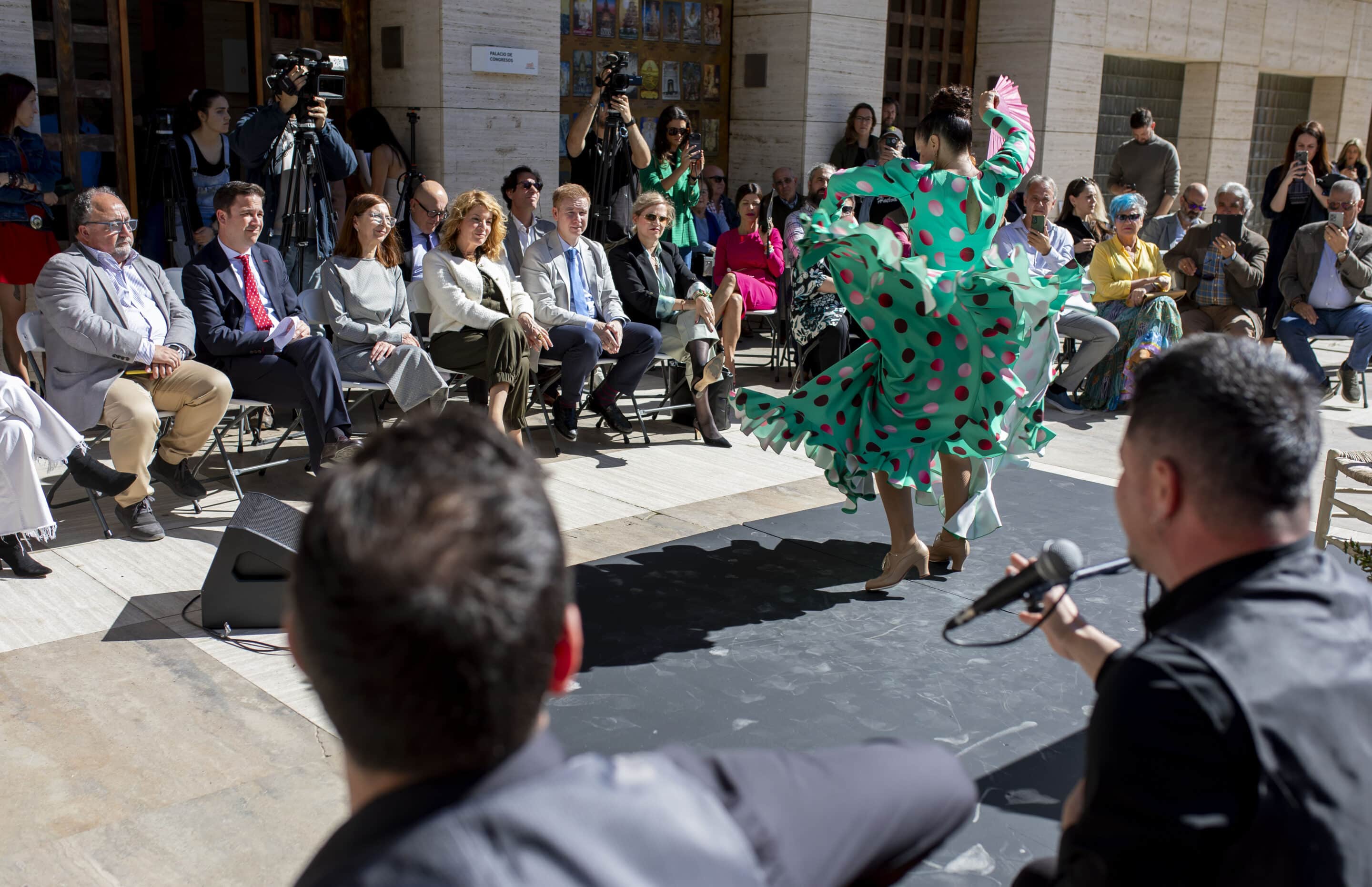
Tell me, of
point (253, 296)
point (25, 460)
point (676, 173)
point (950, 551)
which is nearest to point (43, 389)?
point (253, 296)

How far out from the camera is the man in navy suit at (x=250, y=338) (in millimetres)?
5648

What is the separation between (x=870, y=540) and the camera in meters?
5.37

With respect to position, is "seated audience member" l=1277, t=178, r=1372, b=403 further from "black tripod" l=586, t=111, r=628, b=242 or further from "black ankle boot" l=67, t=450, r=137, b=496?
"black ankle boot" l=67, t=450, r=137, b=496

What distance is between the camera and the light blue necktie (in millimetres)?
7000

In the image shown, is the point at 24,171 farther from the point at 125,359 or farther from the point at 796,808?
the point at 796,808

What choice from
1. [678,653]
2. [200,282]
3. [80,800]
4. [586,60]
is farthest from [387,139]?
[80,800]

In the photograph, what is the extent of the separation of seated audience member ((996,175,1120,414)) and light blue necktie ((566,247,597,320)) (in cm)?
259

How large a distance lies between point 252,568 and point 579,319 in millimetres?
2976

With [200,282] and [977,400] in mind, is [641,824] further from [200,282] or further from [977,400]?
[200,282]

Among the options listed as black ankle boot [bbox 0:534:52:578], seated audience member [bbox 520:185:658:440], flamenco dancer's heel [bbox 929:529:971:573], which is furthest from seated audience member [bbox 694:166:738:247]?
black ankle boot [bbox 0:534:52:578]

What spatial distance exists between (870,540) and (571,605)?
4.31m

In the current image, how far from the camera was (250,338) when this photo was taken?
5645mm

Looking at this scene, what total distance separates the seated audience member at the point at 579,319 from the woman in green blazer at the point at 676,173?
1692 mm

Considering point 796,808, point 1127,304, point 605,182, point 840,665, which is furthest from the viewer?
point 605,182
